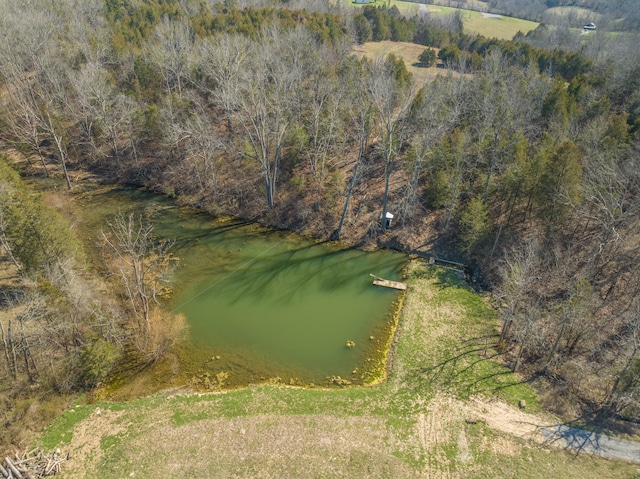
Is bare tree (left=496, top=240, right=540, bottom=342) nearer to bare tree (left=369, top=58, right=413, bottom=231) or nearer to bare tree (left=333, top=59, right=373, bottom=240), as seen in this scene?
bare tree (left=369, top=58, right=413, bottom=231)

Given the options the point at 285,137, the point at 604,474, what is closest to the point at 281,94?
the point at 285,137

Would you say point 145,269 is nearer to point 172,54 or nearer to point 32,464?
point 32,464

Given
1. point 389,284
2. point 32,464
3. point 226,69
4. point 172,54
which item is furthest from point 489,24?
point 32,464

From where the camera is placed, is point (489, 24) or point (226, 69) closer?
point (226, 69)

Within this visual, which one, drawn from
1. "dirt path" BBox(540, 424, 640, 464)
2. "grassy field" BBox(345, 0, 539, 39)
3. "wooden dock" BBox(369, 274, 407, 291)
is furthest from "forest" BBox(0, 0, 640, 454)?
"grassy field" BBox(345, 0, 539, 39)

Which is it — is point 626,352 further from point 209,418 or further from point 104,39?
point 104,39
